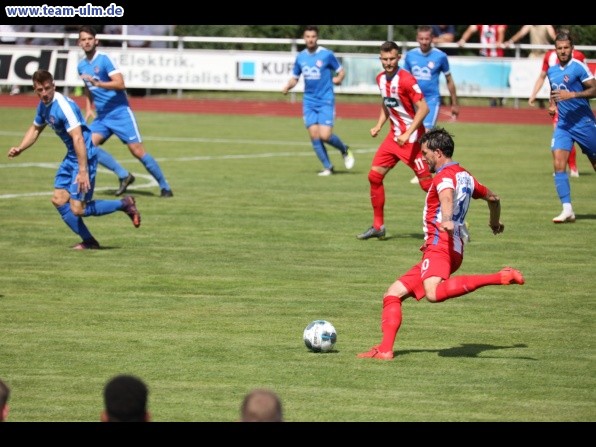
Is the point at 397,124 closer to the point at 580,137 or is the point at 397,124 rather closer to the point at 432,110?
the point at 580,137

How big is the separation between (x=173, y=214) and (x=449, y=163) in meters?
8.49

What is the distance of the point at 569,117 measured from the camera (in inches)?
654

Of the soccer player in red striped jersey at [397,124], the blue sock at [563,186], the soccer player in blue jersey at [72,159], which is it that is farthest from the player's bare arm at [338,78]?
the soccer player in blue jersey at [72,159]

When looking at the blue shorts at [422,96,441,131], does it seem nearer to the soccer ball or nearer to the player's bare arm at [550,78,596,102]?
the player's bare arm at [550,78,596,102]

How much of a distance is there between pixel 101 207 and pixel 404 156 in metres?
3.80

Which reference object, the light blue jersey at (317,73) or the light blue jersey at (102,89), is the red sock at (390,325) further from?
the light blue jersey at (317,73)
